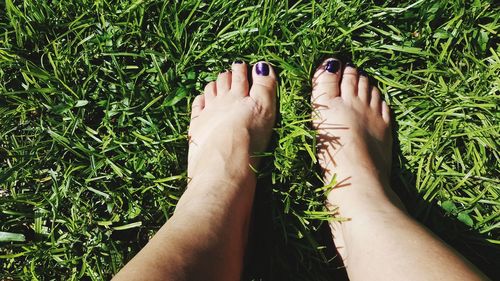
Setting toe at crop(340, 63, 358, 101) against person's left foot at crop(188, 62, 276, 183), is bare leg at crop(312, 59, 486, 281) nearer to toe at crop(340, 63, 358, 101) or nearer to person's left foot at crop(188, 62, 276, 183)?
toe at crop(340, 63, 358, 101)

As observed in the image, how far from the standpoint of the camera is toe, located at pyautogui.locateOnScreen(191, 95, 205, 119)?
1712 millimetres

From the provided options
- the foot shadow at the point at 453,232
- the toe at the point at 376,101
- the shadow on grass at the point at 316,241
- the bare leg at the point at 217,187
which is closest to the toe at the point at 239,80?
the bare leg at the point at 217,187

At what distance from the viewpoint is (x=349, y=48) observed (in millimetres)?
1678

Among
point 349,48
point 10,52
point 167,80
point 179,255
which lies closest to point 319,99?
point 349,48

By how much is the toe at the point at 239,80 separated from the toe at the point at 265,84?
7cm

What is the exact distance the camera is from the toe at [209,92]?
177 centimetres

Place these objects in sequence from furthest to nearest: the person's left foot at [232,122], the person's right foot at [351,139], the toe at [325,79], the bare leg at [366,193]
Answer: the toe at [325,79] → the person's left foot at [232,122] → the person's right foot at [351,139] → the bare leg at [366,193]

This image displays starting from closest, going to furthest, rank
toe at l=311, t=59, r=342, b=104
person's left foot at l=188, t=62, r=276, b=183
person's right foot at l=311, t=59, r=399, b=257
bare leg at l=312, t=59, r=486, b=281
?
bare leg at l=312, t=59, r=486, b=281
person's right foot at l=311, t=59, r=399, b=257
person's left foot at l=188, t=62, r=276, b=183
toe at l=311, t=59, r=342, b=104

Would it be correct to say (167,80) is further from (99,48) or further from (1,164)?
(1,164)

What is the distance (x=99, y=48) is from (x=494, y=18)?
1.49 meters

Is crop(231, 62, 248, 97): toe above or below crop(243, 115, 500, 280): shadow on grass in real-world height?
above

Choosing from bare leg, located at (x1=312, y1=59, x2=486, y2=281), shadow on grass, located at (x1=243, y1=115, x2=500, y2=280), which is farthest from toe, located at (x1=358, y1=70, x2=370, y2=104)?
shadow on grass, located at (x1=243, y1=115, x2=500, y2=280)

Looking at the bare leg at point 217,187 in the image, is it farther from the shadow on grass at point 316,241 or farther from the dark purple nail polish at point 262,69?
the shadow on grass at point 316,241

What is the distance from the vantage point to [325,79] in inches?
67.7
